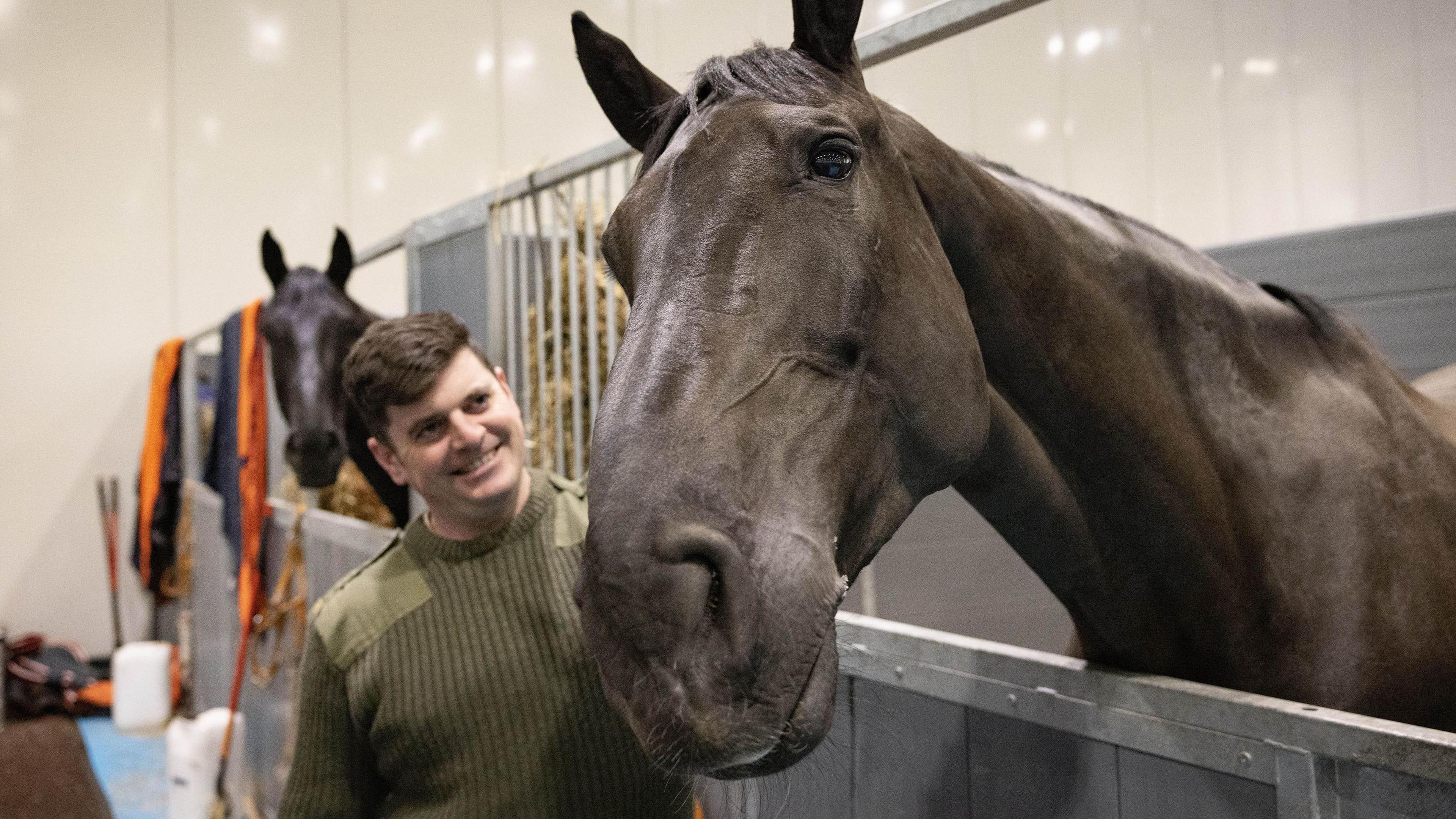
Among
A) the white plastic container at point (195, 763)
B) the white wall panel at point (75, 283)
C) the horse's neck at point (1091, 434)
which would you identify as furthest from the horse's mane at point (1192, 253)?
the white wall panel at point (75, 283)

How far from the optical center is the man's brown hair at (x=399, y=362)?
4.59 feet

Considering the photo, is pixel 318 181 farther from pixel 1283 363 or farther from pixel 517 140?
pixel 1283 363

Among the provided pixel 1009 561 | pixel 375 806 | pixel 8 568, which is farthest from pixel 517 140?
pixel 375 806

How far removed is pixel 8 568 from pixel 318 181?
3.00m

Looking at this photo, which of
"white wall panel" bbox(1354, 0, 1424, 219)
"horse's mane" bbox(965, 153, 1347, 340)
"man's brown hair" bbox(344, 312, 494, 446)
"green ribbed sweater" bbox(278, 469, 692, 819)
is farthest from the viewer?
"white wall panel" bbox(1354, 0, 1424, 219)

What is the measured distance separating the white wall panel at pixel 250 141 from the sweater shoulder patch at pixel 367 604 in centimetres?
556

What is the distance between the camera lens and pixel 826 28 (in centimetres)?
91

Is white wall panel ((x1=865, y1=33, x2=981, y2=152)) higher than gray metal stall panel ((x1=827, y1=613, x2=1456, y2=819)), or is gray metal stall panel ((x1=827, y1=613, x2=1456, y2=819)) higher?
white wall panel ((x1=865, y1=33, x2=981, y2=152))

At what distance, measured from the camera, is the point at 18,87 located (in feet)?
19.4

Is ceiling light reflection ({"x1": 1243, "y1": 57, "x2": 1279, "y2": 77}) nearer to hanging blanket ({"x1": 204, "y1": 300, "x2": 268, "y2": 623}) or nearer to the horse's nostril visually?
hanging blanket ({"x1": 204, "y1": 300, "x2": 268, "y2": 623})

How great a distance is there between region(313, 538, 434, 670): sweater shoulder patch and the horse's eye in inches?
34.1

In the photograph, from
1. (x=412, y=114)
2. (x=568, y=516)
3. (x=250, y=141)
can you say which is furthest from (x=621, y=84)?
(x=250, y=141)

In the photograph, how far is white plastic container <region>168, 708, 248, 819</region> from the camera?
10.7ft

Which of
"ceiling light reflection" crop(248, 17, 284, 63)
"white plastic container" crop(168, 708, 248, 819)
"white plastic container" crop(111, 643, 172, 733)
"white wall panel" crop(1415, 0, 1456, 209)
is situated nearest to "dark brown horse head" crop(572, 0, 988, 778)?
"white plastic container" crop(168, 708, 248, 819)
